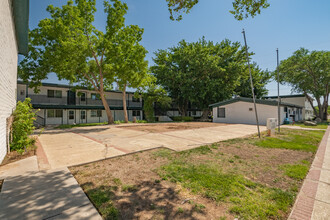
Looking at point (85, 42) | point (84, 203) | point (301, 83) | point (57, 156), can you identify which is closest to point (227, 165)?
point (84, 203)

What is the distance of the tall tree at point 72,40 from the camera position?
42.5ft

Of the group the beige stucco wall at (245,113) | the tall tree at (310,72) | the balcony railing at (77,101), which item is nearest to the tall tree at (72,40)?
the balcony railing at (77,101)

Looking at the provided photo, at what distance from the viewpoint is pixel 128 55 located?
1480cm

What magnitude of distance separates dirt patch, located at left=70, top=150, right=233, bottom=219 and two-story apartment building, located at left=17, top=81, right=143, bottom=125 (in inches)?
695

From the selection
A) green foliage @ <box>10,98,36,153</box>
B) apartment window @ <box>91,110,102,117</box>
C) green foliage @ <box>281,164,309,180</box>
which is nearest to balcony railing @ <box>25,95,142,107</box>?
apartment window @ <box>91,110,102,117</box>

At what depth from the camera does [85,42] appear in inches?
547

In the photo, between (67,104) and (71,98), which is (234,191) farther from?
(71,98)

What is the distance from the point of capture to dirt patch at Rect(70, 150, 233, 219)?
84.2 inches

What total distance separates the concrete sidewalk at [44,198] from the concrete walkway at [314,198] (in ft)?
9.85

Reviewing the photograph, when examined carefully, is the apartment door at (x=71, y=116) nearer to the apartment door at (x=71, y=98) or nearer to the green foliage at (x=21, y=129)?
the apartment door at (x=71, y=98)

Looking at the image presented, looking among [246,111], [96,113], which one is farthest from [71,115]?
[246,111]

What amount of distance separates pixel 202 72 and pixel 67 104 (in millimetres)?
20649

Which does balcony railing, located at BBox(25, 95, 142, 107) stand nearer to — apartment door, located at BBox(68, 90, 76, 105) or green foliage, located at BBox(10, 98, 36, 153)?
apartment door, located at BBox(68, 90, 76, 105)

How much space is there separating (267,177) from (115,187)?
3.36 metres
